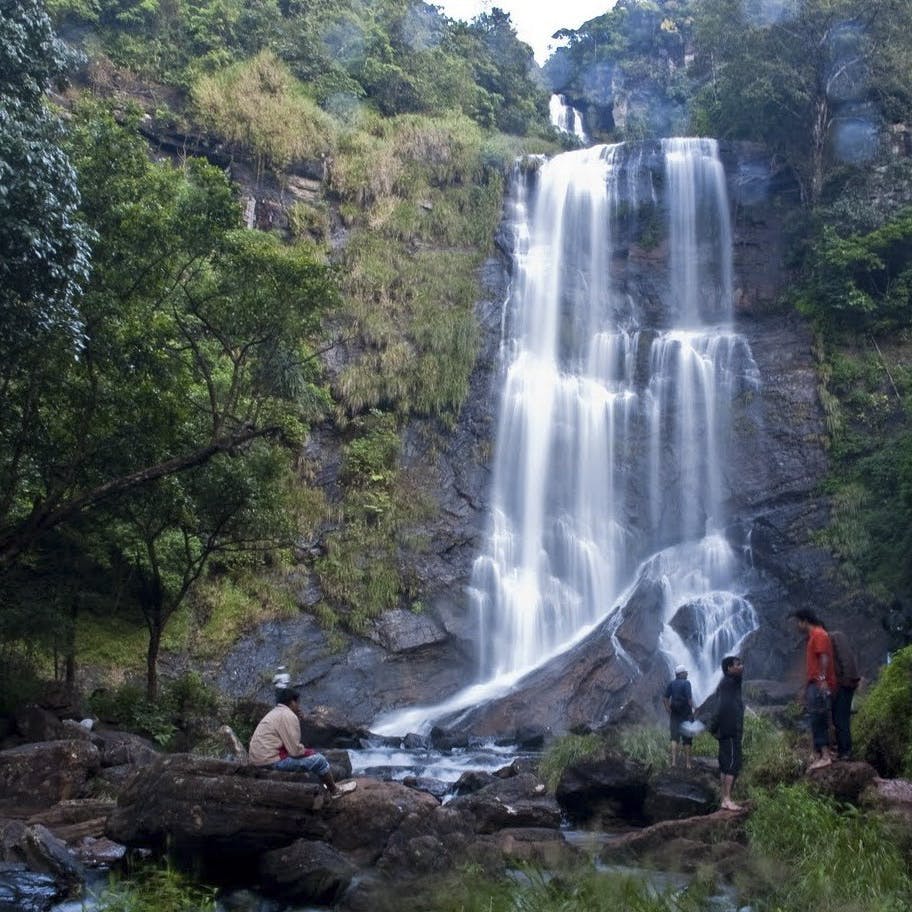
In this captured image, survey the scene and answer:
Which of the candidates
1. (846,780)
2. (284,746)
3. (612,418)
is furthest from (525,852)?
(612,418)

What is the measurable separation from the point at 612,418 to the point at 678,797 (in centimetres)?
1563

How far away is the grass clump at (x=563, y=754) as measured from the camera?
38.3 feet

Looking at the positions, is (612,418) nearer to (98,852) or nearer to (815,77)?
(815,77)

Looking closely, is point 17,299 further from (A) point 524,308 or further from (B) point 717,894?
(A) point 524,308

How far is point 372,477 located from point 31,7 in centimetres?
1442

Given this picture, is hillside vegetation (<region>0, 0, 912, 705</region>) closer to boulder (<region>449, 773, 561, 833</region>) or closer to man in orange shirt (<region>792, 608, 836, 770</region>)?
boulder (<region>449, 773, 561, 833</region>)

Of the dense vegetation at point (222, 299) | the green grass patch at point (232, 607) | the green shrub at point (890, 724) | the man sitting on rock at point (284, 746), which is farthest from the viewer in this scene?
the green grass patch at point (232, 607)

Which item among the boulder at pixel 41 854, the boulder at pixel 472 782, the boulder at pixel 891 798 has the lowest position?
the boulder at pixel 472 782

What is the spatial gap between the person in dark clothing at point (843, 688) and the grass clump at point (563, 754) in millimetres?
3491

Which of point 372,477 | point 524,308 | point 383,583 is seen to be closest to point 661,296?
point 524,308

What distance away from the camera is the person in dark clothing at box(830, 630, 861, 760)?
Result: 27.3 feet

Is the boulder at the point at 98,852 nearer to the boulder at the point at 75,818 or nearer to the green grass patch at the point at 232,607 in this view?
the boulder at the point at 75,818

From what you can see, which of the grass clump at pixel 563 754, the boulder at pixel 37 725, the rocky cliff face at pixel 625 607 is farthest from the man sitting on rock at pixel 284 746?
the rocky cliff face at pixel 625 607

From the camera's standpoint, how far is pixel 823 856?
256 inches
